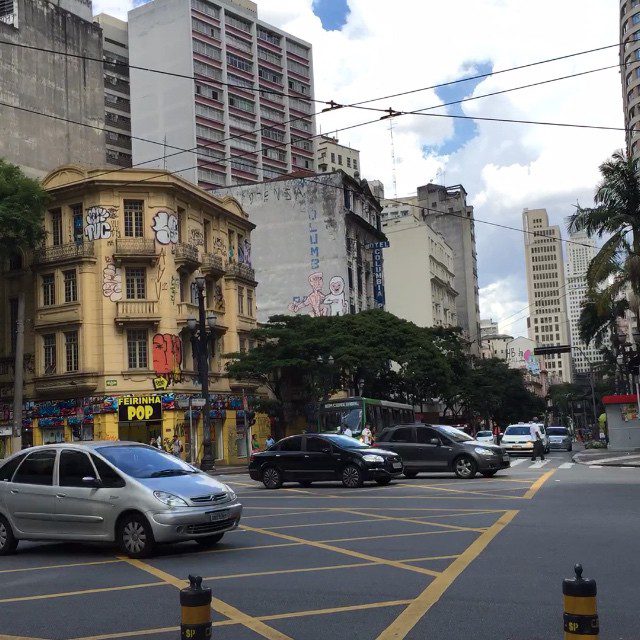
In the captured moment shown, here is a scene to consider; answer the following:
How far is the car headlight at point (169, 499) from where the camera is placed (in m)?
11.3

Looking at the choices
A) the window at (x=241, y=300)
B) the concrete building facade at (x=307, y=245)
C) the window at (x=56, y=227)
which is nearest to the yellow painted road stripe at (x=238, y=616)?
the window at (x=56, y=227)

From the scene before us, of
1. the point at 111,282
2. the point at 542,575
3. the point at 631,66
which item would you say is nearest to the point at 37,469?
the point at 542,575

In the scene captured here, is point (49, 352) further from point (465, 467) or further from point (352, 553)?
point (352, 553)

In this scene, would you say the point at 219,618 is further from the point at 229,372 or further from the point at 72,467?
the point at 229,372

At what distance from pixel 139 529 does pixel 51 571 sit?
1204 millimetres

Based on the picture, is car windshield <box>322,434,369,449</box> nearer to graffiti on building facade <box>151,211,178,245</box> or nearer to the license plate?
the license plate

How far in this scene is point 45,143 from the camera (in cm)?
5872

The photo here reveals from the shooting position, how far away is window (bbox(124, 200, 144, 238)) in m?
46.1

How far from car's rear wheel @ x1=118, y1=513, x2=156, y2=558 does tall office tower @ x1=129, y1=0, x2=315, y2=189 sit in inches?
3196

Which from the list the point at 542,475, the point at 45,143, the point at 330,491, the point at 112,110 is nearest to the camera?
the point at 330,491

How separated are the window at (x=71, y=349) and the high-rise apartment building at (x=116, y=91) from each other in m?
48.4

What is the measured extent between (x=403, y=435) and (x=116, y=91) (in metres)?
79.2

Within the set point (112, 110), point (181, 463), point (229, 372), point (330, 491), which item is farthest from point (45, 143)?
point (181, 463)

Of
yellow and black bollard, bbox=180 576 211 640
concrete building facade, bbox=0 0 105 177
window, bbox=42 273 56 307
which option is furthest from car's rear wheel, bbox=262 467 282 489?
concrete building facade, bbox=0 0 105 177
